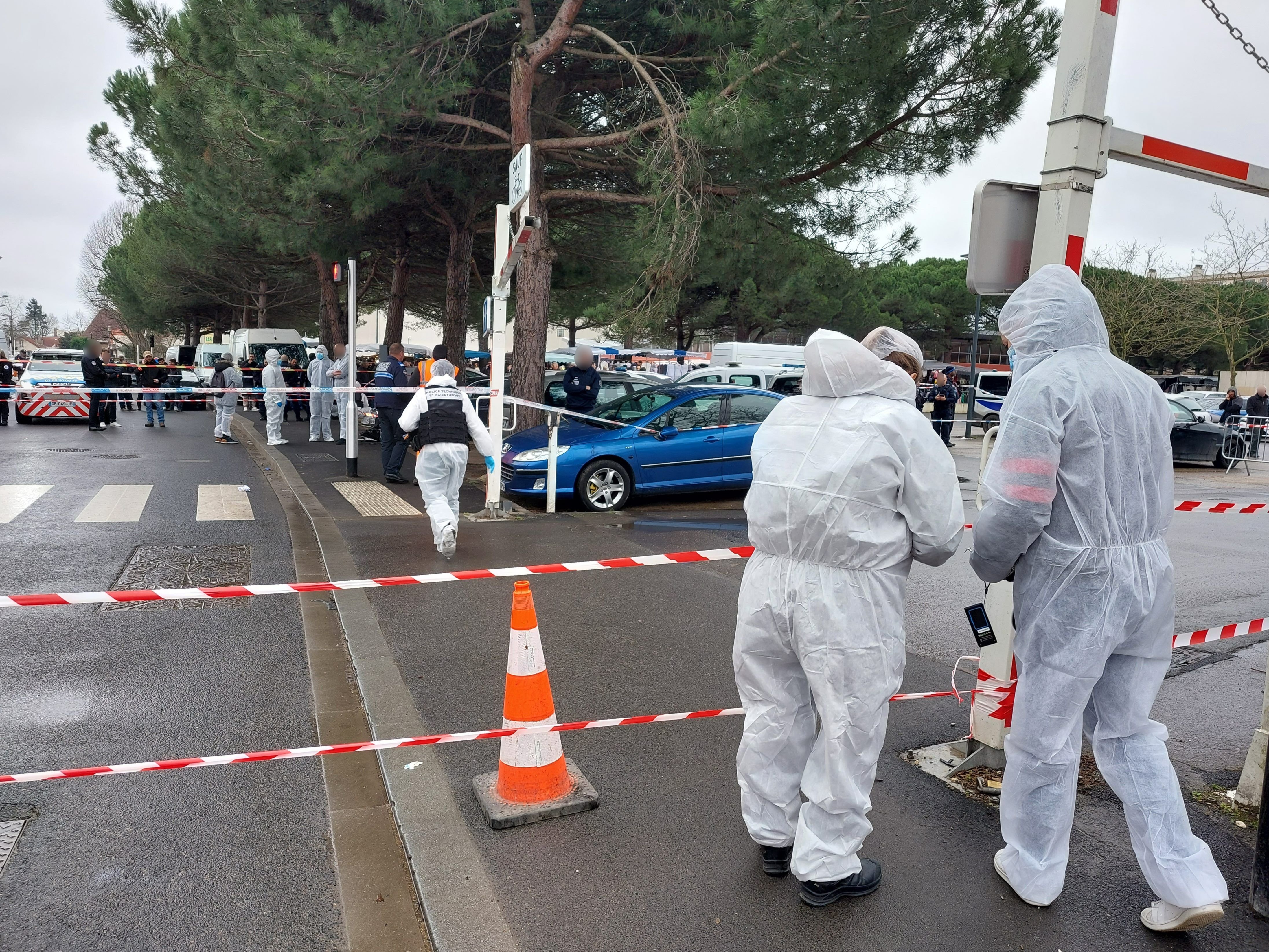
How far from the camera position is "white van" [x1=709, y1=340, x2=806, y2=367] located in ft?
99.0

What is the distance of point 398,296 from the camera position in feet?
80.7

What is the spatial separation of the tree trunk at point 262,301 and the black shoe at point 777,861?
39.9 m

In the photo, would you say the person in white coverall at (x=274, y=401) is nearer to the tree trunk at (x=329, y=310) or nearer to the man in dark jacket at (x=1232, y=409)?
the tree trunk at (x=329, y=310)

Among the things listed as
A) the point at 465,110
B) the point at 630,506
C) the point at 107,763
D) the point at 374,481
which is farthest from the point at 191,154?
the point at 107,763

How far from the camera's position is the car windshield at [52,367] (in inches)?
891

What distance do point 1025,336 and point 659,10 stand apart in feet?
39.1

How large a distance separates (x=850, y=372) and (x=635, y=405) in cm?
953

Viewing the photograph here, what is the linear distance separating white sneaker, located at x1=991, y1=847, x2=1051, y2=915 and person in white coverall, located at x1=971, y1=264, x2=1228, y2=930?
12 millimetres

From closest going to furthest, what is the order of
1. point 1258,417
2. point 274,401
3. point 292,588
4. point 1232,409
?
point 292,588 < point 274,401 < point 1258,417 < point 1232,409

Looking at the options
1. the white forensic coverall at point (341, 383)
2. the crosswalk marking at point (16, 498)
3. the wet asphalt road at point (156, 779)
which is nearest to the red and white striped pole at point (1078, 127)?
the wet asphalt road at point (156, 779)

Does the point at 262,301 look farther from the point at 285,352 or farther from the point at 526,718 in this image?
the point at 526,718

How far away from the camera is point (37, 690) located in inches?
188

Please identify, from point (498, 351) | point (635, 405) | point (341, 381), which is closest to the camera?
point (498, 351)

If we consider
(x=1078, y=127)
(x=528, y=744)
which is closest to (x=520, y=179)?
(x=1078, y=127)
